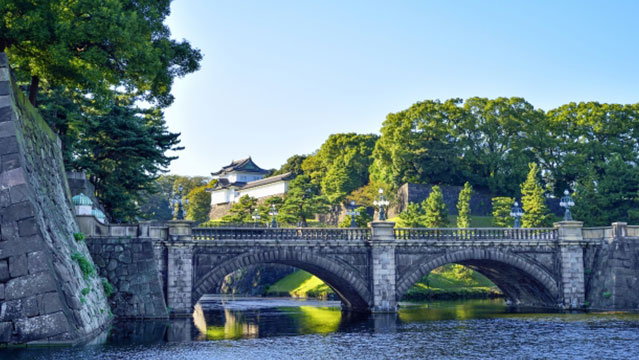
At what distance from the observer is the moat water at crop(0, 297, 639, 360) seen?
25203mm

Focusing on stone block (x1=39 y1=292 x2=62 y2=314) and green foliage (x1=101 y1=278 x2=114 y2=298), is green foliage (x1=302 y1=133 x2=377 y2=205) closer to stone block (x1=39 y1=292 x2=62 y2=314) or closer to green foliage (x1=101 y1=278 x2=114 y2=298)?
green foliage (x1=101 y1=278 x2=114 y2=298)

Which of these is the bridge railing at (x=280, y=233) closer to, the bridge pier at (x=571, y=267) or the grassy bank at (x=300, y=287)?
the bridge pier at (x=571, y=267)

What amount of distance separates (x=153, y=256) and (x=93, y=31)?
546 inches

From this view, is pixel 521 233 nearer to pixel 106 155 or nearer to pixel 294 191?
pixel 106 155

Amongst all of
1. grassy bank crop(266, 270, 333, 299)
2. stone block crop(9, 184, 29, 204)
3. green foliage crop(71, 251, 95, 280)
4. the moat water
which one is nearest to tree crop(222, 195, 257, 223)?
grassy bank crop(266, 270, 333, 299)

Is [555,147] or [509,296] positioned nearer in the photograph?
[509,296]

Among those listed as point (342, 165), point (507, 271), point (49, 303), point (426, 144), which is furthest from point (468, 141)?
point (49, 303)

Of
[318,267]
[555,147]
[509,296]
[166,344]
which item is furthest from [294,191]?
[166,344]

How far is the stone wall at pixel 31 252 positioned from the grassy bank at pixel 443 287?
39500 millimetres

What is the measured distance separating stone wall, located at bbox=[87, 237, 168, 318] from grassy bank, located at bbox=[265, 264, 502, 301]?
102 feet

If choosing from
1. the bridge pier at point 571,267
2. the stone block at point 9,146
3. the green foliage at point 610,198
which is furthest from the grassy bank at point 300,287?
the stone block at point 9,146

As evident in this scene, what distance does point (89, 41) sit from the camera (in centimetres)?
2930

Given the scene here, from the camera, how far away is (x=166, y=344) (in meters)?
27.7

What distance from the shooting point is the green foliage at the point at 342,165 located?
322 feet
